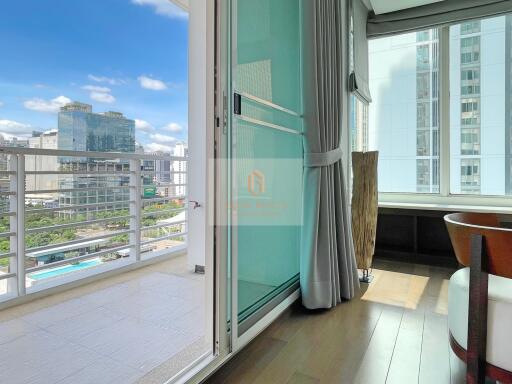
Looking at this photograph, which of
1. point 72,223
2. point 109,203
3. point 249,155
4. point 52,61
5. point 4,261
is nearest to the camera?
point 249,155

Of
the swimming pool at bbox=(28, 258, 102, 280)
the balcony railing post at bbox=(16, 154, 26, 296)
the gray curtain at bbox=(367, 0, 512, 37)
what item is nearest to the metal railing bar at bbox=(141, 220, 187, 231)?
the swimming pool at bbox=(28, 258, 102, 280)

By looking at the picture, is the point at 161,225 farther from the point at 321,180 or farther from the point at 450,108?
the point at 450,108

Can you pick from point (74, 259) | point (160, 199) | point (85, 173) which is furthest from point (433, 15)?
point (74, 259)

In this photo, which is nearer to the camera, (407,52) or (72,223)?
(72,223)

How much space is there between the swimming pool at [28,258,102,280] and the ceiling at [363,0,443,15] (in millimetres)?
3821

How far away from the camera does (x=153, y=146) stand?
13.5 ft

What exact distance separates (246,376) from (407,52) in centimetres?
376

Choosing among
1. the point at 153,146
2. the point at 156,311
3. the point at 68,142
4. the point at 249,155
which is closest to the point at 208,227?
the point at 249,155

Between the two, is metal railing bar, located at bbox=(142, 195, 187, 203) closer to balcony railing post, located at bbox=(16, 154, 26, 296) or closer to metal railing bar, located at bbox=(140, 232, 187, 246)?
metal railing bar, located at bbox=(140, 232, 187, 246)

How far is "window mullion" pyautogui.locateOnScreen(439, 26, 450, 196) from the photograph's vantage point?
3662mm

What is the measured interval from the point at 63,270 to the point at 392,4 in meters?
4.14

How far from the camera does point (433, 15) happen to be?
140 inches

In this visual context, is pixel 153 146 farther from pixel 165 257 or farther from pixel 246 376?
pixel 246 376

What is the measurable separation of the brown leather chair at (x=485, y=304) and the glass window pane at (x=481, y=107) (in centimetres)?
257
